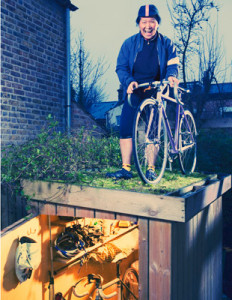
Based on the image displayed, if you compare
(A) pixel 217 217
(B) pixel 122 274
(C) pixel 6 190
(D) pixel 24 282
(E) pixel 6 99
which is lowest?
(B) pixel 122 274

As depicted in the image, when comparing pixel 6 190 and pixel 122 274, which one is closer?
pixel 6 190

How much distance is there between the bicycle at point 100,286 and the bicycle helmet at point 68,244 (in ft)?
2.06

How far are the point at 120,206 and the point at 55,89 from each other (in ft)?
12.3

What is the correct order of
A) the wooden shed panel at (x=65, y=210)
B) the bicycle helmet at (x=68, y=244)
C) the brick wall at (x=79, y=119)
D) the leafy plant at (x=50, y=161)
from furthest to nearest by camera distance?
the brick wall at (x=79, y=119) < the bicycle helmet at (x=68, y=244) < the leafy plant at (x=50, y=161) < the wooden shed panel at (x=65, y=210)

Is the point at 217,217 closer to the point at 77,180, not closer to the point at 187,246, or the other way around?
the point at 187,246

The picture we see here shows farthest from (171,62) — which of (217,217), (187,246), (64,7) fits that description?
(64,7)

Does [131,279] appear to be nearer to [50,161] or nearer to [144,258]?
[144,258]

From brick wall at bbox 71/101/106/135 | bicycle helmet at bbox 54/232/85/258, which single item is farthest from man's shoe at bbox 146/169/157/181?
brick wall at bbox 71/101/106/135

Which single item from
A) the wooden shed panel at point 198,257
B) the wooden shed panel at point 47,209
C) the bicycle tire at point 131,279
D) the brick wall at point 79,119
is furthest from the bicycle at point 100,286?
the brick wall at point 79,119

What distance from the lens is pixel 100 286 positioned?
429 cm

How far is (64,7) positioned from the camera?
21.2 feet

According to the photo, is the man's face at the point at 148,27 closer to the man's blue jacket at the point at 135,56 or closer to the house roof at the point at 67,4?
the man's blue jacket at the point at 135,56

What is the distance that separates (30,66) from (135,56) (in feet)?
8.17

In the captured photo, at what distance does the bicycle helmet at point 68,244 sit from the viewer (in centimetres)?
388
